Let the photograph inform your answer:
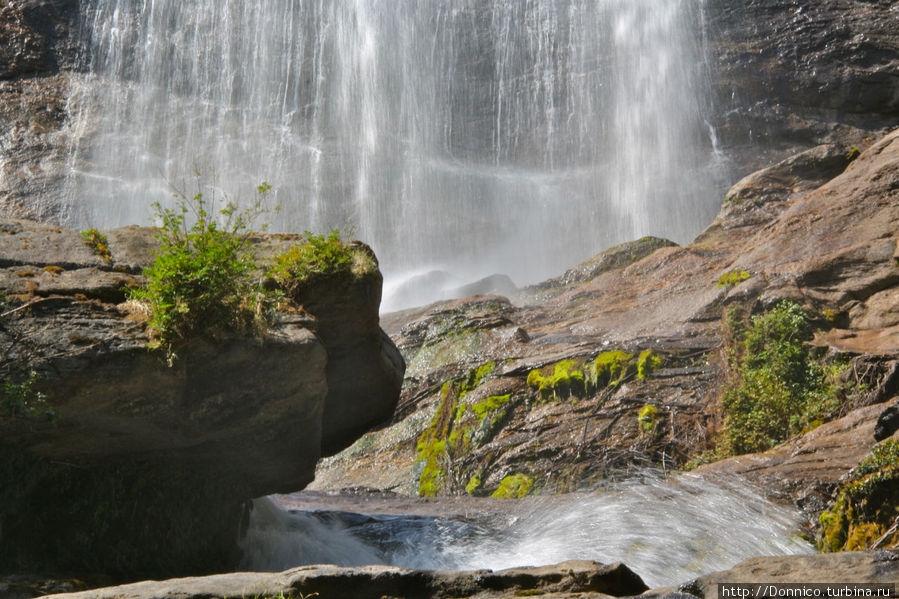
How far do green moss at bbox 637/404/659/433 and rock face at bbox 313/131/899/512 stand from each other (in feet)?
0.08

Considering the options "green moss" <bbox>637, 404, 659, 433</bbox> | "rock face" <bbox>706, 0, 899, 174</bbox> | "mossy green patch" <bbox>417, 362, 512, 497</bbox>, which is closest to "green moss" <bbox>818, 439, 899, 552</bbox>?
"green moss" <bbox>637, 404, 659, 433</bbox>

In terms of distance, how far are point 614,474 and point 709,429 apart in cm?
147

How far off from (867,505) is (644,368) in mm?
5027

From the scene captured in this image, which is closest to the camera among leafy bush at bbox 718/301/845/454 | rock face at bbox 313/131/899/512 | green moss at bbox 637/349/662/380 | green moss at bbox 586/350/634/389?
leafy bush at bbox 718/301/845/454

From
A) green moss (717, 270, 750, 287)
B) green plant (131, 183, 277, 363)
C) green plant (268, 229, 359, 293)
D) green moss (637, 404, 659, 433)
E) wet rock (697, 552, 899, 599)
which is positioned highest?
green moss (717, 270, 750, 287)

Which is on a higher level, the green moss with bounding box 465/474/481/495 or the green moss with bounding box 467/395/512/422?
the green moss with bounding box 467/395/512/422

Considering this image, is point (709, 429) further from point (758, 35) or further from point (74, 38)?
point (74, 38)

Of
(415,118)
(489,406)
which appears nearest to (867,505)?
(489,406)

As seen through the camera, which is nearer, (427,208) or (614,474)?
(614,474)

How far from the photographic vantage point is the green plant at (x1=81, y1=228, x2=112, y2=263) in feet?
23.1

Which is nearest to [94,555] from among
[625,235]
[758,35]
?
[625,235]

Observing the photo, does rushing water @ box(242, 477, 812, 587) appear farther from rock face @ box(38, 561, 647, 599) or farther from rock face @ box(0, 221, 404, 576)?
rock face @ box(38, 561, 647, 599)

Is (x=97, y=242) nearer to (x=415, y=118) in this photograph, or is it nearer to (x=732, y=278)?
(x=732, y=278)

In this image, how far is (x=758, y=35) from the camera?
2589 centimetres
